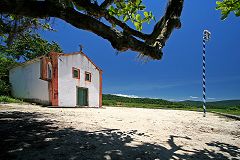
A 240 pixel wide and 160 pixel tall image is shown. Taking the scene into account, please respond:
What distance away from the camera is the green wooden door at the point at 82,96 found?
29083 millimetres

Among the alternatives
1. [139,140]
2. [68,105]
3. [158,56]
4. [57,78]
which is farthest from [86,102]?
[158,56]

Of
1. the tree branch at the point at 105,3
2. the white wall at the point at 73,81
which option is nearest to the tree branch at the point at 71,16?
the tree branch at the point at 105,3

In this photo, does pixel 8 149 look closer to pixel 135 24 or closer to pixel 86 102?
pixel 135 24

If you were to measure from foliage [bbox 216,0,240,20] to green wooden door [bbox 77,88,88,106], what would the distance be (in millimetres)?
25146

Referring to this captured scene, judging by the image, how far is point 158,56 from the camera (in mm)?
5258

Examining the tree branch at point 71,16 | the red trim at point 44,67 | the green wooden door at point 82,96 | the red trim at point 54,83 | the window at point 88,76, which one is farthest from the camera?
the window at point 88,76

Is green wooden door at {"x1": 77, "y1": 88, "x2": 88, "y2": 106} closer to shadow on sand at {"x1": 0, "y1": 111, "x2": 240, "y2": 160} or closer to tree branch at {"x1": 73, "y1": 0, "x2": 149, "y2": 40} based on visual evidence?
shadow on sand at {"x1": 0, "y1": 111, "x2": 240, "y2": 160}

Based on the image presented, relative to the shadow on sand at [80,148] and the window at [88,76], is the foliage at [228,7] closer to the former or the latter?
the shadow on sand at [80,148]

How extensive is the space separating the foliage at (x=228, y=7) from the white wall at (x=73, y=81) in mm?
20672

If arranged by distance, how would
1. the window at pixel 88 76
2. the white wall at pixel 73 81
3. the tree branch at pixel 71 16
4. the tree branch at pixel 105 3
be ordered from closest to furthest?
the tree branch at pixel 71 16, the tree branch at pixel 105 3, the white wall at pixel 73 81, the window at pixel 88 76

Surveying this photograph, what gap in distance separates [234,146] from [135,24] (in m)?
4.82

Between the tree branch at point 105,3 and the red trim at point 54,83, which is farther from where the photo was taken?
the red trim at point 54,83

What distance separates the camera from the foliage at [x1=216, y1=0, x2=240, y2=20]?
4867mm

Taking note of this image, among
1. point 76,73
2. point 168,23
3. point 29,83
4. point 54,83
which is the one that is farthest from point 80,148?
point 29,83
